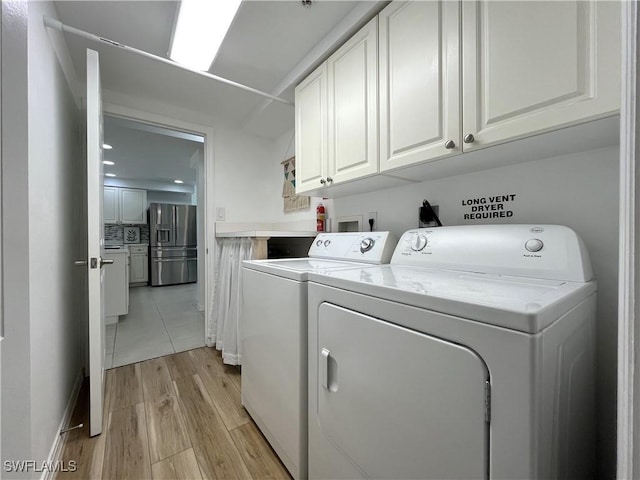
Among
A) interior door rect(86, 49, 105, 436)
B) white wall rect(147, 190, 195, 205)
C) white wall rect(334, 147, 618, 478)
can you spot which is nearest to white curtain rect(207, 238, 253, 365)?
interior door rect(86, 49, 105, 436)

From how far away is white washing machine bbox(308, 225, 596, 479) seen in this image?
1.60 ft

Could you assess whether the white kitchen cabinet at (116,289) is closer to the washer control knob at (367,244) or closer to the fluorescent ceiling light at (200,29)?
the fluorescent ceiling light at (200,29)

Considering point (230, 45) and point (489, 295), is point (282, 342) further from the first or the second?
point (230, 45)

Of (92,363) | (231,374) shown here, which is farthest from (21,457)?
(231,374)

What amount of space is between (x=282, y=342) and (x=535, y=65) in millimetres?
1332

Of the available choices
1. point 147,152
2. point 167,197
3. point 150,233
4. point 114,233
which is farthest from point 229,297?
point 167,197

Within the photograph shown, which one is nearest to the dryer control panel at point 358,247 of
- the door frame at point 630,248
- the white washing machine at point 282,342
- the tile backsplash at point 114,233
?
the white washing machine at point 282,342

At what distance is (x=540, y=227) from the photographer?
34.6 inches

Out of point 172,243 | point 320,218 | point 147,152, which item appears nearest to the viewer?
point 320,218

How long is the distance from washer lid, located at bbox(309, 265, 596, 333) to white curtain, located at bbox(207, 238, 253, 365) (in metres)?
1.29

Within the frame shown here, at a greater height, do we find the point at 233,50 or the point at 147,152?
the point at 147,152

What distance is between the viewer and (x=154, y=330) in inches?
113

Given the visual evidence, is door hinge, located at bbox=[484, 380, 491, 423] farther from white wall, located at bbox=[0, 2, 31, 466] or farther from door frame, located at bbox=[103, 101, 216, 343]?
door frame, located at bbox=[103, 101, 216, 343]

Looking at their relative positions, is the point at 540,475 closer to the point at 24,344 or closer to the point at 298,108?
the point at 24,344
